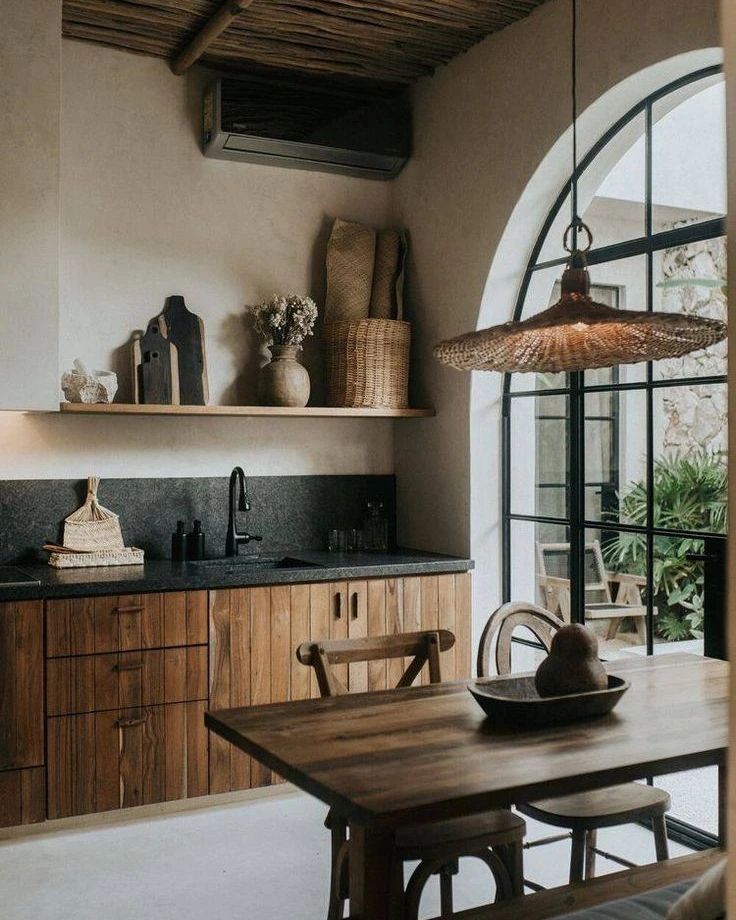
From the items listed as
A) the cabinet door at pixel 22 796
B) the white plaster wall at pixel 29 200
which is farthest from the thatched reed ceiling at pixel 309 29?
the cabinet door at pixel 22 796

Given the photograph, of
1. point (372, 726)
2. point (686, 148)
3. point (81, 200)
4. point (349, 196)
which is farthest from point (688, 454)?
point (81, 200)

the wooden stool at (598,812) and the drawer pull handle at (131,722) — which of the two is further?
the drawer pull handle at (131,722)

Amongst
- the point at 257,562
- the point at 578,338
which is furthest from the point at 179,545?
the point at 578,338

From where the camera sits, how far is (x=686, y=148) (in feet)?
11.7

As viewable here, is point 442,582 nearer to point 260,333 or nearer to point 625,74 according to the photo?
point 260,333

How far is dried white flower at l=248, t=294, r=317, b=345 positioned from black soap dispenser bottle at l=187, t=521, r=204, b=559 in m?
0.90

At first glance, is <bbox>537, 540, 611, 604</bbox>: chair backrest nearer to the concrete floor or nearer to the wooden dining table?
the concrete floor

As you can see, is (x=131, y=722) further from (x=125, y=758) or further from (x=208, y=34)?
(x=208, y=34)

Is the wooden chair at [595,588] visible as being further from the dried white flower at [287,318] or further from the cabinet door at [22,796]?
the cabinet door at [22,796]

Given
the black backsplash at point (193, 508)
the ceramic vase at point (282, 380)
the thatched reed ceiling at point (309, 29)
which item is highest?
the thatched reed ceiling at point (309, 29)

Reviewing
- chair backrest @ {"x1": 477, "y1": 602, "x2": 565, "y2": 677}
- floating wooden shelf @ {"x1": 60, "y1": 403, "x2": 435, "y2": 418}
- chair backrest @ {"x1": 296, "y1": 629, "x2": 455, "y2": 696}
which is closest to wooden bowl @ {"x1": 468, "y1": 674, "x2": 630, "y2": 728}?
chair backrest @ {"x1": 296, "y1": 629, "x2": 455, "y2": 696}

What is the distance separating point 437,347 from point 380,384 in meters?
2.12

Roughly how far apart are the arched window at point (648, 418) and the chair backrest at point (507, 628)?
56 centimetres

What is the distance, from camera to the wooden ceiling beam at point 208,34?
3697 millimetres
